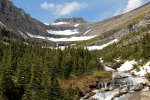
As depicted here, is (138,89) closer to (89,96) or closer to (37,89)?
(89,96)

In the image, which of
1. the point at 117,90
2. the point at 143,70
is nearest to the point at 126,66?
the point at 143,70

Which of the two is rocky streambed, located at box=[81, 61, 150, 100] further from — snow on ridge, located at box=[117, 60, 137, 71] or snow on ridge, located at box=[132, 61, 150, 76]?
snow on ridge, located at box=[117, 60, 137, 71]

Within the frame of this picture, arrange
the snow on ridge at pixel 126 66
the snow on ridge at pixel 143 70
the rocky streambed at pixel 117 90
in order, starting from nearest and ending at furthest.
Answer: the rocky streambed at pixel 117 90 → the snow on ridge at pixel 143 70 → the snow on ridge at pixel 126 66

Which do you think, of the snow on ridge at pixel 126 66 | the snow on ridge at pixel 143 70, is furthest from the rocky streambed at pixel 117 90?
the snow on ridge at pixel 126 66

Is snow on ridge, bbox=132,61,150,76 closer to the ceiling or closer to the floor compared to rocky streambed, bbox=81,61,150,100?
closer to the ceiling

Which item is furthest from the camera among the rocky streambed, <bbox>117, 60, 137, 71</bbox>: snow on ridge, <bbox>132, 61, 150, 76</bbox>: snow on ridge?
<bbox>117, 60, 137, 71</bbox>: snow on ridge

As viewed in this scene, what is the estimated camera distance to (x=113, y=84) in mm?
92938

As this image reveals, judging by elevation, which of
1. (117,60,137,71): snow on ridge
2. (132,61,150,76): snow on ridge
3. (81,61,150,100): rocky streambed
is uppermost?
(117,60,137,71): snow on ridge

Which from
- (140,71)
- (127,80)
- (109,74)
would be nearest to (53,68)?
(109,74)

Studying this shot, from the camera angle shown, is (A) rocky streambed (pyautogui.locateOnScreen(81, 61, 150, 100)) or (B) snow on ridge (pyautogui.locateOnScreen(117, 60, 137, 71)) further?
(B) snow on ridge (pyautogui.locateOnScreen(117, 60, 137, 71))

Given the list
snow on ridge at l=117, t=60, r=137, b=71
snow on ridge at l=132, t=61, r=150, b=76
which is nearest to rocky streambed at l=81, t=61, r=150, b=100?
snow on ridge at l=132, t=61, r=150, b=76

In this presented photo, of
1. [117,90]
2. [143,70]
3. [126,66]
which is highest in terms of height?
[126,66]

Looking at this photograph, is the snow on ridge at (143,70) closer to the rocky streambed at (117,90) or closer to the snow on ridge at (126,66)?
the rocky streambed at (117,90)

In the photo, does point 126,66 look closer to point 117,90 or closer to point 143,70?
point 143,70
